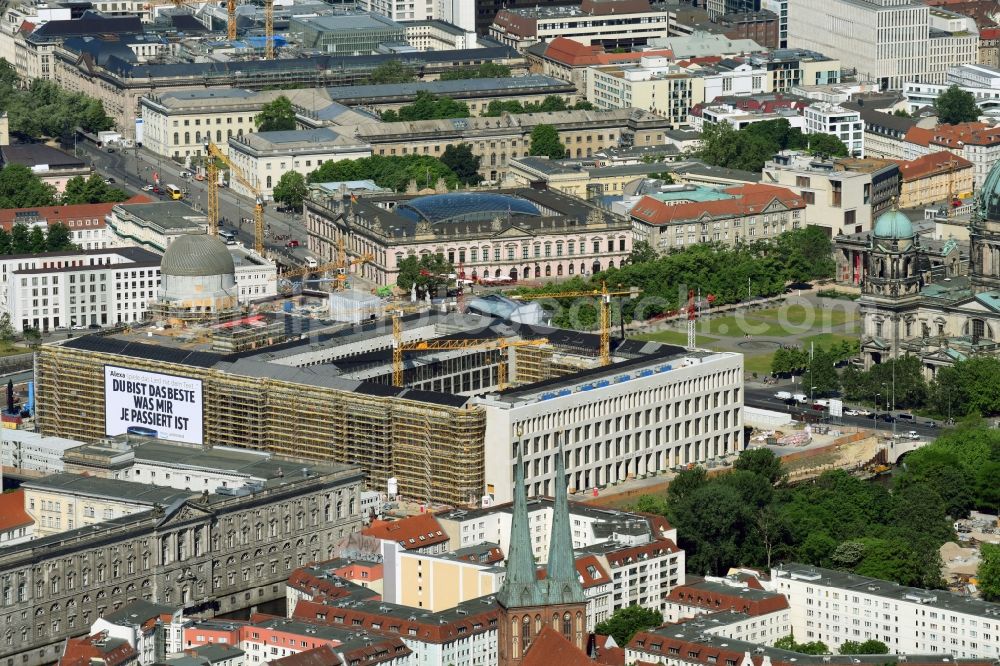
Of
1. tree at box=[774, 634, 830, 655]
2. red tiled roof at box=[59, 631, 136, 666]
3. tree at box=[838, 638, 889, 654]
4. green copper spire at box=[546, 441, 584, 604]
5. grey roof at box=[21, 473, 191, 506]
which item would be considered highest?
green copper spire at box=[546, 441, 584, 604]

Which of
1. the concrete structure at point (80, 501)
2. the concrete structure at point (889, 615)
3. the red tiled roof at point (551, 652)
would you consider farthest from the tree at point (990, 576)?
the concrete structure at point (80, 501)

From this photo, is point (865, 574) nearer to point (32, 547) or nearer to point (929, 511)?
point (929, 511)

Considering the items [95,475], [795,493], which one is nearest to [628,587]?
[795,493]

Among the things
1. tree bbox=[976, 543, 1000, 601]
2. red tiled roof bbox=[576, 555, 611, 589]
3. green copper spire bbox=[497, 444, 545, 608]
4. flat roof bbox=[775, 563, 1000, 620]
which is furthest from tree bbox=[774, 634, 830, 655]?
green copper spire bbox=[497, 444, 545, 608]

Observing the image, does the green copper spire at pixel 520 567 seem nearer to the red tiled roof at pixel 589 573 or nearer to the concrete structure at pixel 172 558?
the red tiled roof at pixel 589 573

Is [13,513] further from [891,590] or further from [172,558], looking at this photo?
[891,590]

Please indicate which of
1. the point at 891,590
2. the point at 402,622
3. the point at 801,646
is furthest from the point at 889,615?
the point at 402,622

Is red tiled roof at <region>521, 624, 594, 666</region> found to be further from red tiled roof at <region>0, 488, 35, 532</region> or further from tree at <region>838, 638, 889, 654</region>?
red tiled roof at <region>0, 488, 35, 532</region>
